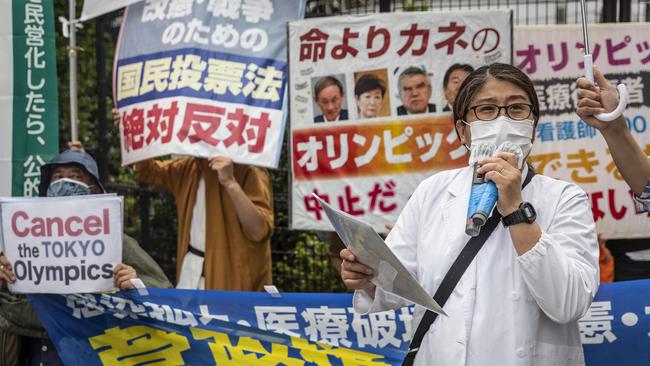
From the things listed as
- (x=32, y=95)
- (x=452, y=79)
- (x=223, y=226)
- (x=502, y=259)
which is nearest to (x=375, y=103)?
(x=452, y=79)

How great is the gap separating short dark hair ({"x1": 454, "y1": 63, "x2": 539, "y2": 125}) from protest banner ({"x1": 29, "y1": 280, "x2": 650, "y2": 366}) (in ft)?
5.39

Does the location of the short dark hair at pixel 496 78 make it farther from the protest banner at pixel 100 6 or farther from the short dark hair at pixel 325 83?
the protest banner at pixel 100 6

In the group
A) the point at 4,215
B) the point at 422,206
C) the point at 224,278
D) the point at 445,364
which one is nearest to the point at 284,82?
the point at 224,278

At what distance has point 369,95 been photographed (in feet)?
20.4

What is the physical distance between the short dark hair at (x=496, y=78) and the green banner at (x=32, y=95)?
3.93 meters

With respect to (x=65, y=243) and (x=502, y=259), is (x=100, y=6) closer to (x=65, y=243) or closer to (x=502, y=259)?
(x=65, y=243)

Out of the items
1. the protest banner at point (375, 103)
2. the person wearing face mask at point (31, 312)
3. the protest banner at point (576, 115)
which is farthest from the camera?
the protest banner at point (576, 115)

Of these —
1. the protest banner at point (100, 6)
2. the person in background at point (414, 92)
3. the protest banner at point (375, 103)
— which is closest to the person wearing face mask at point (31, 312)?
the protest banner at point (375, 103)

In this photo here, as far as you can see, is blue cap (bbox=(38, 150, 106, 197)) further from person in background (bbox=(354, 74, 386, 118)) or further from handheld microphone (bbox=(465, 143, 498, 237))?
handheld microphone (bbox=(465, 143, 498, 237))

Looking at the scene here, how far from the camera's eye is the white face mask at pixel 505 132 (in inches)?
125

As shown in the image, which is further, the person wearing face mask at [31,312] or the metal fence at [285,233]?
the metal fence at [285,233]

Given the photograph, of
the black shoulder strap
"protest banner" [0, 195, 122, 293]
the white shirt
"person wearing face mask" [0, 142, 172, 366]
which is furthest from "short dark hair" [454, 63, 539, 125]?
the white shirt

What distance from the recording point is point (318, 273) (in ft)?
27.7

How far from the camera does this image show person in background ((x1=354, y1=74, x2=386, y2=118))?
6.19m
